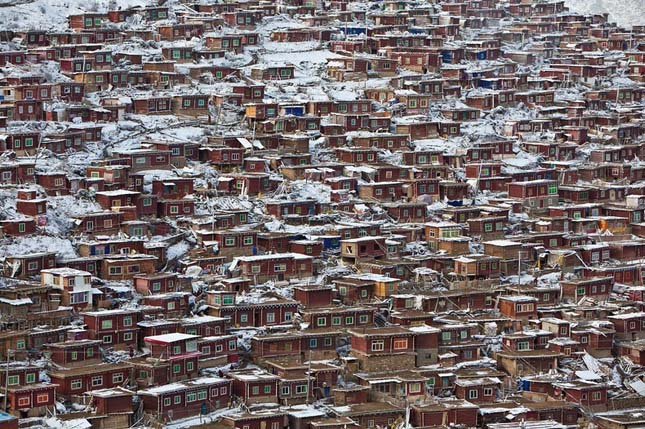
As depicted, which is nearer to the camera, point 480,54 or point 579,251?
point 579,251

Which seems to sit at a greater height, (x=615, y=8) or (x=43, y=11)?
(x=43, y=11)

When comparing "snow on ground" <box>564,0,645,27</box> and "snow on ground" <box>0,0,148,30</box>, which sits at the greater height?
"snow on ground" <box>0,0,148,30</box>

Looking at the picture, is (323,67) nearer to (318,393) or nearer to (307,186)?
(307,186)

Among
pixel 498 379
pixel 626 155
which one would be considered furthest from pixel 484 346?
pixel 626 155

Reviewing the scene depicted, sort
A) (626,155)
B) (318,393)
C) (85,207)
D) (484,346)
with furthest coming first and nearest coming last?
(626,155) < (85,207) < (484,346) < (318,393)

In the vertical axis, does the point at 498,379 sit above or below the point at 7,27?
below

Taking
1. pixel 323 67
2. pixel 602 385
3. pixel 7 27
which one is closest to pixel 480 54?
pixel 323 67

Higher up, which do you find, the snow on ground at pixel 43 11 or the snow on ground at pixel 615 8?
the snow on ground at pixel 43 11

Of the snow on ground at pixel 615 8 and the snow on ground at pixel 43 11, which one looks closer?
the snow on ground at pixel 43 11

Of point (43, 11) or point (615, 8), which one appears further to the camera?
point (615, 8)

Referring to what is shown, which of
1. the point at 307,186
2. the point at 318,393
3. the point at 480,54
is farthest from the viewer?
the point at 480,54

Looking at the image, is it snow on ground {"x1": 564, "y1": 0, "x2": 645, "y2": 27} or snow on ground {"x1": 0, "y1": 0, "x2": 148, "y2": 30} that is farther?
snow on ground {"x1": 564, "y1": 0, "x2": 645, "y2": 27}
